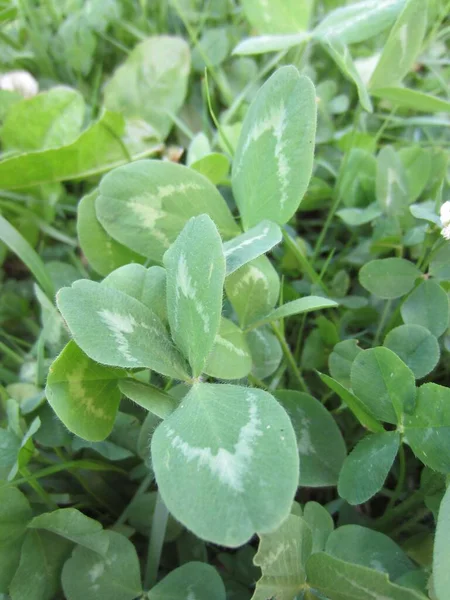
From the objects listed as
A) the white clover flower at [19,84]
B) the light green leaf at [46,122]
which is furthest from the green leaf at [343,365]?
the white clover flower at [19,84]

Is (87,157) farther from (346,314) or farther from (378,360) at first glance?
(378,360)

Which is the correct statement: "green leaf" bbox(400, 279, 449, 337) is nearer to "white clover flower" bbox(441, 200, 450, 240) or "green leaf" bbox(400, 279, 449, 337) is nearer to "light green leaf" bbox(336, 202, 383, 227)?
"white clover flower" bbox(441, 200, 450, 240)

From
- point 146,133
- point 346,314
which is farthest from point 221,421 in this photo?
point 146,133

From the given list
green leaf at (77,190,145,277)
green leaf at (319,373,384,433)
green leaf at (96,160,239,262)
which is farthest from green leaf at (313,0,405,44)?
green leaf at (319,373,384,433)

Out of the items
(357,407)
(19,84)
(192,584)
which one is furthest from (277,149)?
(19,84)

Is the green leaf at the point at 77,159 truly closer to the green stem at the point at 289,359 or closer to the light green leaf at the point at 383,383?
the green stem at the point at 289,359

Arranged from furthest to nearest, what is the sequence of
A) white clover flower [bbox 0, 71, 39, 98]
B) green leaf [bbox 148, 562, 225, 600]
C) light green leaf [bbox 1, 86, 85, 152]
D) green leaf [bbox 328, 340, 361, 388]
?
white clover flower [bbox 0, 71, 39, 98] → light green leaf [bbox 1, 86, 85, 152] → green leaf [bbox 328, 340, 361, 388] → green leaf [bbox 148, 562, 225, 600]

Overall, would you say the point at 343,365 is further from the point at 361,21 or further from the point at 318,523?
the point at 361,21
